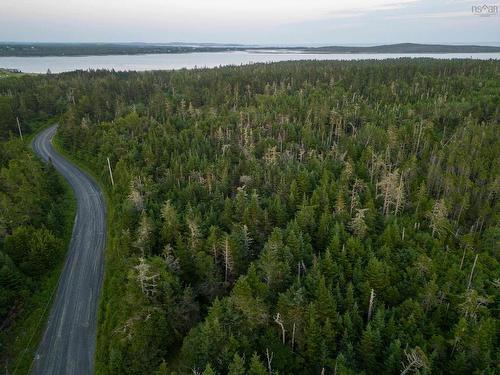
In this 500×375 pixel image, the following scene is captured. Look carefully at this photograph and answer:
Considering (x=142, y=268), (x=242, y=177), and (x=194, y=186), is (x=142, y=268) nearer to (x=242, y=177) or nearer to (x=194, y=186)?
(x=194, y=186)

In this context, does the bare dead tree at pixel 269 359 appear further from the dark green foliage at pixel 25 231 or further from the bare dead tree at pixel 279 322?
the dark green foliage at pixel 25 231

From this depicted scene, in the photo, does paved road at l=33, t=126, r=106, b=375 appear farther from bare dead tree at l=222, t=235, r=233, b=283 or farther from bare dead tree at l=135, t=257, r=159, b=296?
bare dead tree at l=222, t=235, r=233, b=283

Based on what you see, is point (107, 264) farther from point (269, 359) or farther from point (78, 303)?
point (269, 359)

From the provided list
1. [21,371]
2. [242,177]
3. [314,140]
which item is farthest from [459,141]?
[21,371]

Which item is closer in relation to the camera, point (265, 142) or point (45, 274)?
point (45, 274)

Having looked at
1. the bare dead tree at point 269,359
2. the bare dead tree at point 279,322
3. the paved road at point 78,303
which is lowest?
the paved road at point 78,303

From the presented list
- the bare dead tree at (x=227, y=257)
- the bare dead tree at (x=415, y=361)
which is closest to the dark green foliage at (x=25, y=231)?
the bare dead tree at (x=227, y=257)
